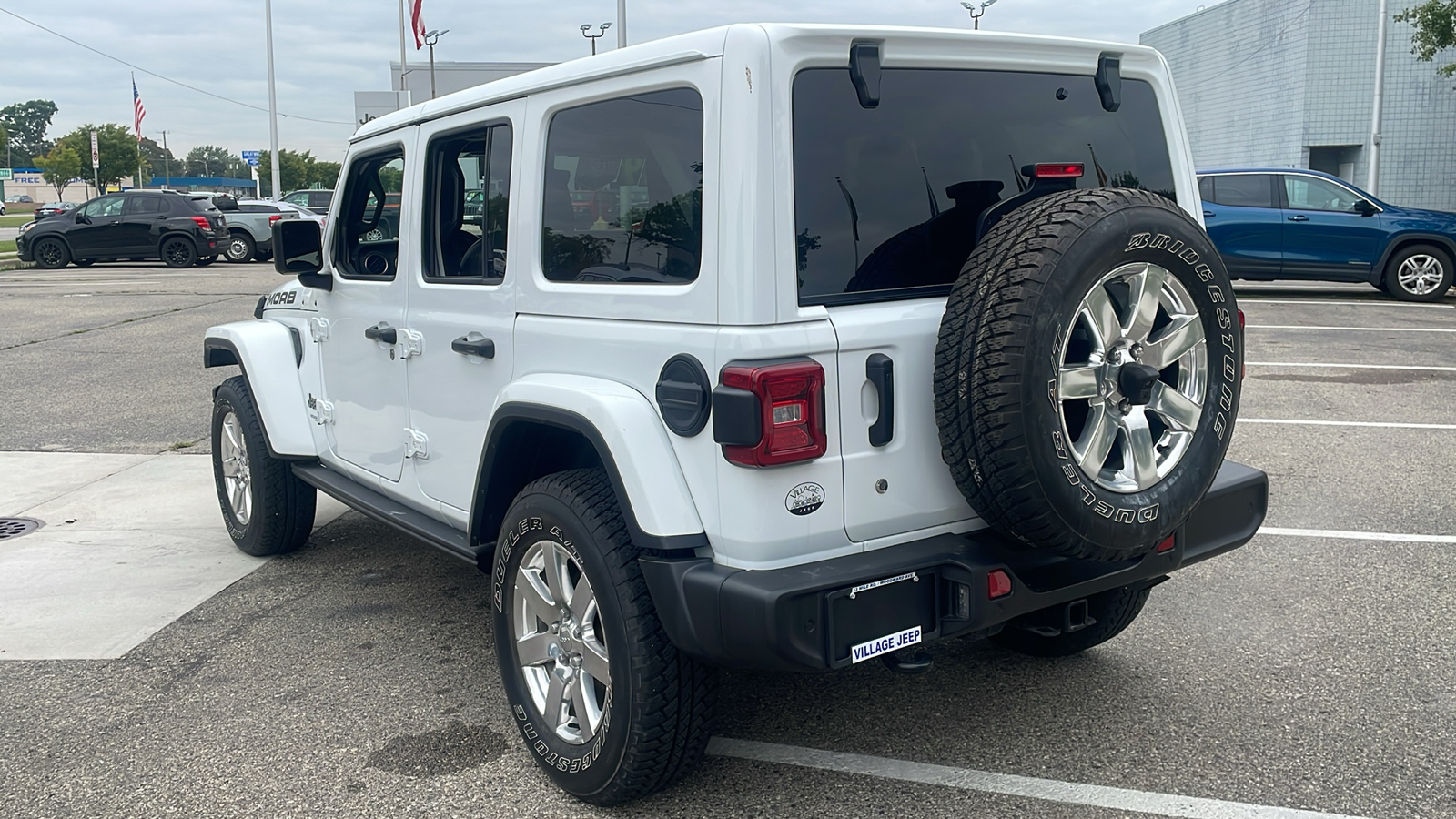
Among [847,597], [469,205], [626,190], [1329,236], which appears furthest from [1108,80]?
[1329,236]

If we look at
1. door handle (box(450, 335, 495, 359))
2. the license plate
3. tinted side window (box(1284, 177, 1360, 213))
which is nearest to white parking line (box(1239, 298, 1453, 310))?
tinted side window (box(1284, 177, 1360, 213))

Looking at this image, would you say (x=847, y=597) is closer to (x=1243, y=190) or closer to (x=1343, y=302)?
(x=1243, y=190)

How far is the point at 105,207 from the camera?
24891 millimetres

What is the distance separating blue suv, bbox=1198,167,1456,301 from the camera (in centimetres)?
1530

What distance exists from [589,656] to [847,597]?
0.78 m

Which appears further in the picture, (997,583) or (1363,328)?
(1363,328)

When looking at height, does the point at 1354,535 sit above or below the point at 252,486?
below

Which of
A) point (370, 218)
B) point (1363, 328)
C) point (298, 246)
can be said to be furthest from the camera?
point (1363, 328)

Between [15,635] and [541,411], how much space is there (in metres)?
2.83

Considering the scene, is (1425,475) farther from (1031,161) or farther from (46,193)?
(46,193)

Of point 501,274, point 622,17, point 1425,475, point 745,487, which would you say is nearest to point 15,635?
point 501,274

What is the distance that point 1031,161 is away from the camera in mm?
3197

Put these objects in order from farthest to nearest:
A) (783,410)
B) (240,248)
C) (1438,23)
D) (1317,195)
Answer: (240,248) < (1438,23) < (1317,195) < (783,410)

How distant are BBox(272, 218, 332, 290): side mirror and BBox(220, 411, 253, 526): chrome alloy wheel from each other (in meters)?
0.98
